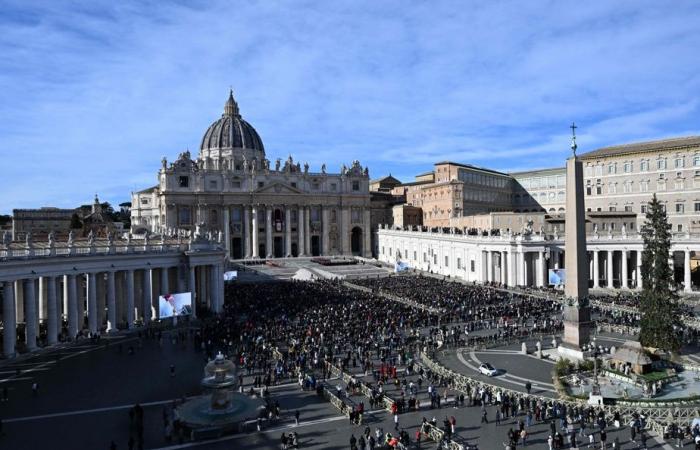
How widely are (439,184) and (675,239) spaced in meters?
39.0

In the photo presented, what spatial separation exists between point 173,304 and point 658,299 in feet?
88.1

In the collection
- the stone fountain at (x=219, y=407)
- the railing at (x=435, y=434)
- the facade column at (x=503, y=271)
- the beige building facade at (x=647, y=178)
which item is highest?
the beige building facade at (x=647, y=178)

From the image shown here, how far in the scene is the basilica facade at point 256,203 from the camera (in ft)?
282

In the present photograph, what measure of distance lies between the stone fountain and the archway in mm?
77985

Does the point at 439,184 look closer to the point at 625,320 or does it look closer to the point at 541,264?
the point at 541,264

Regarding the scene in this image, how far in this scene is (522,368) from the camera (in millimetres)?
26172

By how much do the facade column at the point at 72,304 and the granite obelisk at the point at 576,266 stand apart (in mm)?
27213

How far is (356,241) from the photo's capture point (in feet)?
328

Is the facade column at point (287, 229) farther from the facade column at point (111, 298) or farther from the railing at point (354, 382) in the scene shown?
the railing at point (354, 382)

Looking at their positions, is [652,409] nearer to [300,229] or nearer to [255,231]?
[255,231]

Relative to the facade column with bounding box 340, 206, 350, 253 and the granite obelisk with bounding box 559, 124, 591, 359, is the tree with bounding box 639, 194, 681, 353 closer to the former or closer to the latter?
the granite obelisk with bounding box 559, 124, 591, 359

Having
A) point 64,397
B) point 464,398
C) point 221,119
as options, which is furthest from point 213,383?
point 221,119

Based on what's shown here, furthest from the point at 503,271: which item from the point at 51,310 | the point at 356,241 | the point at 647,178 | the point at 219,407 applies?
the point at 356,241

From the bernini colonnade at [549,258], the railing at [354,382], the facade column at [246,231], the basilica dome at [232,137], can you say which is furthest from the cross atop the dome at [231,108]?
the railing at [354,382]
